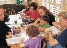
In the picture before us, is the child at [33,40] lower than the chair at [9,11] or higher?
higher

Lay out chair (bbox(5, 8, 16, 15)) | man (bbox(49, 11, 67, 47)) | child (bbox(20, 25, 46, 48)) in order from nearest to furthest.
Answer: man (bbox(49, 11, 67, 47)) < child (bbox(20, 25, 46, 48)) < chair (bbox(5, 8, 16, 15))

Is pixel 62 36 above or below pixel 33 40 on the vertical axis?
above

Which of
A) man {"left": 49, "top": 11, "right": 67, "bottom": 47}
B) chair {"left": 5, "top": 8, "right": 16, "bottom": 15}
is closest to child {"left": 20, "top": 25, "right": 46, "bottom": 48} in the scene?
man {"left": 49, "top": 11, "right": 67, "bottom": 47}

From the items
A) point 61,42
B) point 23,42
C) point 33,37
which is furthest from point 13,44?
point 61,42

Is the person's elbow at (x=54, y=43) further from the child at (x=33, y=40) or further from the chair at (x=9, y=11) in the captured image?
the chair at (x=9, y=11)

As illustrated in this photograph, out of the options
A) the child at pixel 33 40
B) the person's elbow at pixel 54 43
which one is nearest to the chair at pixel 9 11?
the child at pixel 33 40

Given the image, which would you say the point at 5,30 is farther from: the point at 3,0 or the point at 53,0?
the point at 3,0

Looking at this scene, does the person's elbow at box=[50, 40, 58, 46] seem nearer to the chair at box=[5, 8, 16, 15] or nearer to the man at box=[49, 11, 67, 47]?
the man at box=[49, 11, 67, 47]

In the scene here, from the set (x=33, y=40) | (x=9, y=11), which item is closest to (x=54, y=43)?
(x=33, y=40)

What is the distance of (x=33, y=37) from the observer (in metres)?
2.46

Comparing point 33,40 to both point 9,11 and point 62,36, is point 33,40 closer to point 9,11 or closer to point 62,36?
point 62,36

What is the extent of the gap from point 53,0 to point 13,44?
82.1 inches

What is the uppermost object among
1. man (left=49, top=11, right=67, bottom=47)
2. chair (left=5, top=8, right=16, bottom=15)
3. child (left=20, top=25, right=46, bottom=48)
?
man (left=49, top=11, right=67, bottom=47)

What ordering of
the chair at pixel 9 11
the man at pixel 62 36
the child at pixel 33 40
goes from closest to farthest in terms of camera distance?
the man at pixel 62 36, the child at pixel 33 40, the chair at pixel 9 11
